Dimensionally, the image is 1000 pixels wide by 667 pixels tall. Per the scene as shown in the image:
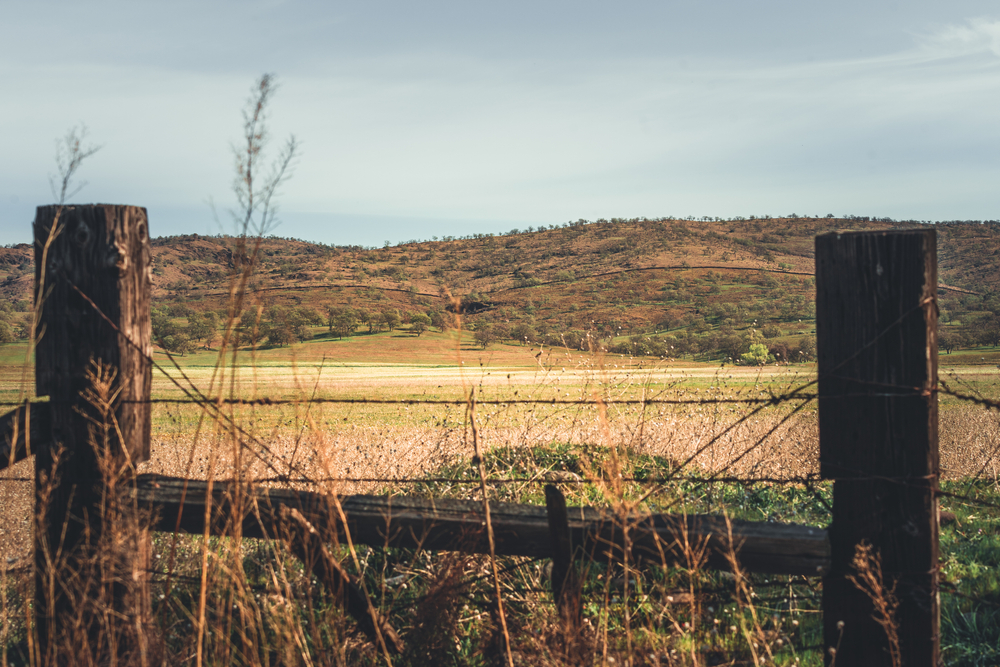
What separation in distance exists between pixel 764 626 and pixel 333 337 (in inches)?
1470

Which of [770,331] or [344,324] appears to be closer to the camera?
[770,331]

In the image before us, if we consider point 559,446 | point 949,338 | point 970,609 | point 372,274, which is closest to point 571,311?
point 372,274

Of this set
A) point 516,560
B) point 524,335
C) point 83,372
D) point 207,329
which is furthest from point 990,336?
point 83,372

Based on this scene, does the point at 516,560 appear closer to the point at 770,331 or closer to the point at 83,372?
the point at 83,372

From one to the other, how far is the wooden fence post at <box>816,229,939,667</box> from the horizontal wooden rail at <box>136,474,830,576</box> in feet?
0.62

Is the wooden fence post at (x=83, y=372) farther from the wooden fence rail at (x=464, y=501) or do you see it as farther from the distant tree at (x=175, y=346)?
the distant tree at (x=175, y=346)

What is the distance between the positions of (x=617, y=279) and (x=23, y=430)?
199 ft

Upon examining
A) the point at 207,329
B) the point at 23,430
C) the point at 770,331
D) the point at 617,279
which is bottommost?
the point at 770,331

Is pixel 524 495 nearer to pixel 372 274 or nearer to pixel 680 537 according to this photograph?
pixel 680 537

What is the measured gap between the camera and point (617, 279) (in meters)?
61.2

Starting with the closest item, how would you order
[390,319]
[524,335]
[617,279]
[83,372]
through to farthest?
[83,372], [524,335], [390,319], [617,279]

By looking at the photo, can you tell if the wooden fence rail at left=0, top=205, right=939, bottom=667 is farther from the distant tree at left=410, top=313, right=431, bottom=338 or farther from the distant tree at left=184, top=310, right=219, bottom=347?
the distant tree at left=410, top=313, right=431, bottom=338

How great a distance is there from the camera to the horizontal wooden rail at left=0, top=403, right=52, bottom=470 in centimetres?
231

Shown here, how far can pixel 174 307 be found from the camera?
2523 centimetres
